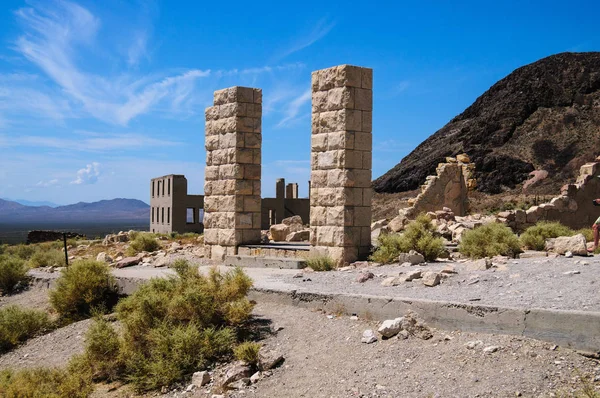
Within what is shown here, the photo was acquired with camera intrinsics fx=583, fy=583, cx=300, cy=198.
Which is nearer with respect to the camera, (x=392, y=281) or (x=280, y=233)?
(x=392, y=281)

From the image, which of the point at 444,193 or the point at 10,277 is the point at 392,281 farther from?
the point at 444,193

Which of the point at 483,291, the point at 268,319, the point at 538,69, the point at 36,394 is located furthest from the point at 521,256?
the point at 538,69

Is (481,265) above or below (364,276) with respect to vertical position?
above

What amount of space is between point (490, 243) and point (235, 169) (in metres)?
6.26

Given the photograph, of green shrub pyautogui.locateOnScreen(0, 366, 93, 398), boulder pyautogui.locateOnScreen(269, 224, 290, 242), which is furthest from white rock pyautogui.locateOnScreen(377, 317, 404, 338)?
boulder pyautogui.locateOnScreen(269, 224, 290, 242)

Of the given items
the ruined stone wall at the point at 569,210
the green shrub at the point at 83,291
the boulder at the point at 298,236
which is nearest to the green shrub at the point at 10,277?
the green shrub at the point at 83,291

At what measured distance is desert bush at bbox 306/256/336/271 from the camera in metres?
11.5

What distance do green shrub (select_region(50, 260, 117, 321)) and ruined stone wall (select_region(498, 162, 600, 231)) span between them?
35.5 ft

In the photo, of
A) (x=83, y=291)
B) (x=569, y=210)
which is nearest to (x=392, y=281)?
(x=83, y=291)

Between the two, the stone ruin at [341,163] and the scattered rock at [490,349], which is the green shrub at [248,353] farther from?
the stone ruin at [341,163]

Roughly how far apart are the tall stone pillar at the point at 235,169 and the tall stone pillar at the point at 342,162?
2508 millimetres

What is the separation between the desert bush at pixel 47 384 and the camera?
7.60 metres

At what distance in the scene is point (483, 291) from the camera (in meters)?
8.12

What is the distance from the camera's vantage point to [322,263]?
11.5m
